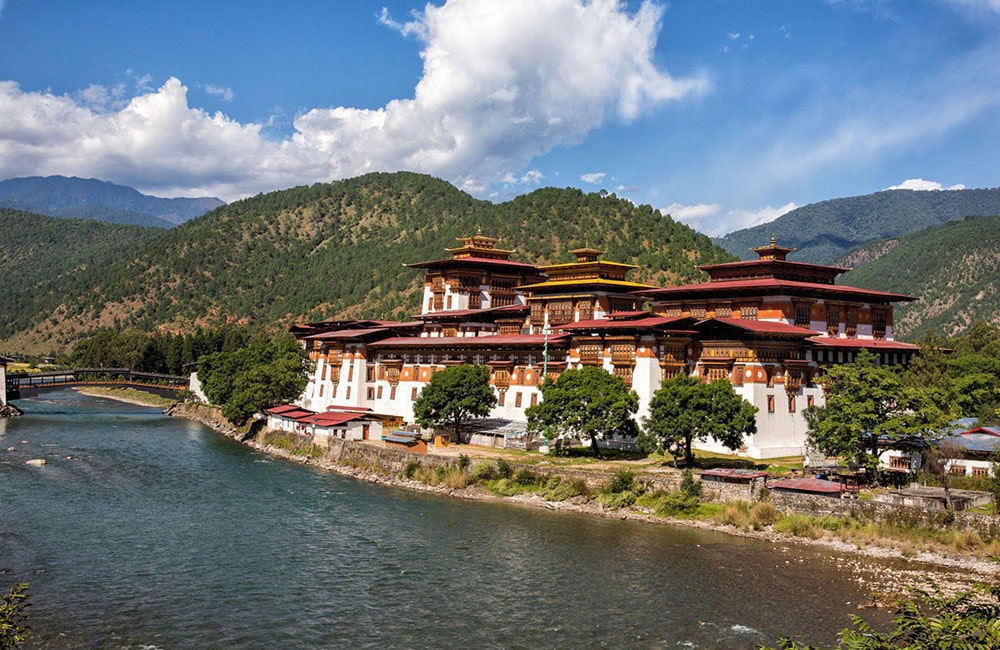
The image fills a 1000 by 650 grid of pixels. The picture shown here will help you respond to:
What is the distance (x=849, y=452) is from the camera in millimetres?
53375

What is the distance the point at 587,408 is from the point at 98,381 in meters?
90.7

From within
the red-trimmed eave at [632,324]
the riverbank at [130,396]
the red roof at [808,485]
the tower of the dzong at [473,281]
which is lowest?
the red roof at [808,485]

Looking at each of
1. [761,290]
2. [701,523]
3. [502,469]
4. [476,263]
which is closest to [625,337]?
[761,290]

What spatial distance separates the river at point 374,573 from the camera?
3459cm

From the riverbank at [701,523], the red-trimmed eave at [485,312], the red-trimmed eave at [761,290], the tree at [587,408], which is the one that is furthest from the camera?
the red-trimmed eave at [485,312]

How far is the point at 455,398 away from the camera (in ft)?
252

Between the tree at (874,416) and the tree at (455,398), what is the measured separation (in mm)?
29735

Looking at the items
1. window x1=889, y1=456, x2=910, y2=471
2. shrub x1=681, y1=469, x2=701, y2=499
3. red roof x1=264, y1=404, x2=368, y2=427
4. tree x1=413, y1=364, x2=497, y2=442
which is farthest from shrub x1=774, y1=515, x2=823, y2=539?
red roof x1=264, y1=404, x2=368, y2=427

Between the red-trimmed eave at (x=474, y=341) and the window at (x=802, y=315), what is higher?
the window at (x=802, y=315)

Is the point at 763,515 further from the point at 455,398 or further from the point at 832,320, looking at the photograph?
the point at 832,320

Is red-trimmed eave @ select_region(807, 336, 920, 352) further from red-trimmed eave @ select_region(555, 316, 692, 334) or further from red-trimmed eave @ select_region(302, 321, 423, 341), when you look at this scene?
red-trimmed eave @ select_region(302, 321, 423, 341)

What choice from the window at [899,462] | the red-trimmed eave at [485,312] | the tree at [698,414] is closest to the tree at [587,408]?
the tree at [698,414]

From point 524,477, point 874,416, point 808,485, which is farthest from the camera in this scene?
point 524,477

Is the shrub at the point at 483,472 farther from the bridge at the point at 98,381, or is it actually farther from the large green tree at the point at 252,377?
the bridge at the point at 98,381
